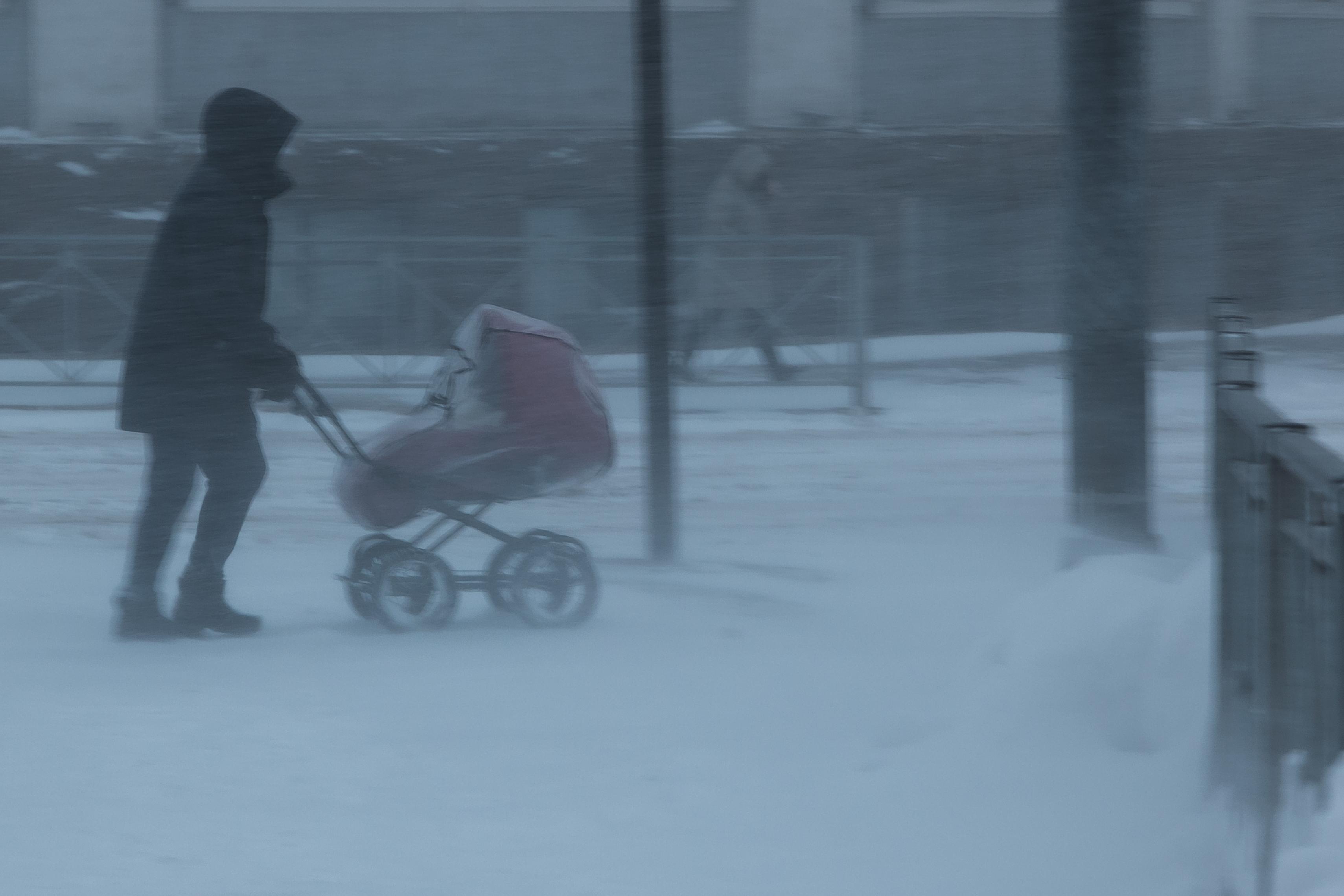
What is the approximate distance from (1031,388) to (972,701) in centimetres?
792

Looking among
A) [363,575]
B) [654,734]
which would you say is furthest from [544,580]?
[654,734]

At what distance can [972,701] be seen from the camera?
394 centimetres

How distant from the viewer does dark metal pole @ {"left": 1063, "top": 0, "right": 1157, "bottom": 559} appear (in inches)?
210

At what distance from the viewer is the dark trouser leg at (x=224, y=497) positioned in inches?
194

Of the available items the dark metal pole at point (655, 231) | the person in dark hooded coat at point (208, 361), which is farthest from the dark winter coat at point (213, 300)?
the dark metal pole at point (655, 231)

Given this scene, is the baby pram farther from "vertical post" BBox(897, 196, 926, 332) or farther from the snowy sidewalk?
"vertical post" BBox(897, 196, 926, 332)

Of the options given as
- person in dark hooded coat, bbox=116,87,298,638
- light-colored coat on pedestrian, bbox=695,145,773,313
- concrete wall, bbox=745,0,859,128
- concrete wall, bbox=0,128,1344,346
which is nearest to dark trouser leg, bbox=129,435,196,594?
person in dark hooded coat, bbox=116,87,298,638

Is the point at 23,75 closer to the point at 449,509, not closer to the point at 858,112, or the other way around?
the point at 858,112

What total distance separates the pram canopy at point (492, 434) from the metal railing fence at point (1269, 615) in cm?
209

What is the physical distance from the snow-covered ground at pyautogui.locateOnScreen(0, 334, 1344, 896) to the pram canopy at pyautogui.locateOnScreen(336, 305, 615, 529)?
0.46 metres

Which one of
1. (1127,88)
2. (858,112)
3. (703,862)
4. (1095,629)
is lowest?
(703,862)

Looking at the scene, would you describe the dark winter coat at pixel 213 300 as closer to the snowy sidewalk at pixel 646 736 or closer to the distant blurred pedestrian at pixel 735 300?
the snowy sidewalk at pixel 646 736

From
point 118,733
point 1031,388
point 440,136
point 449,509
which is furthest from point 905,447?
point 440,136

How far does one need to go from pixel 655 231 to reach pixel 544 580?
4.52 feet
